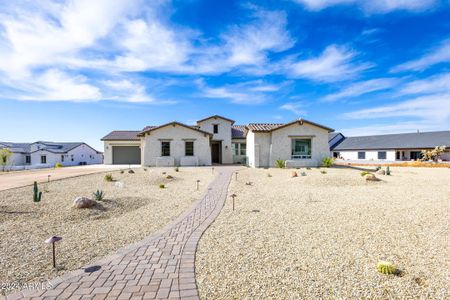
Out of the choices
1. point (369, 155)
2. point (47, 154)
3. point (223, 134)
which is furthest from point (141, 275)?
point (47, 154)

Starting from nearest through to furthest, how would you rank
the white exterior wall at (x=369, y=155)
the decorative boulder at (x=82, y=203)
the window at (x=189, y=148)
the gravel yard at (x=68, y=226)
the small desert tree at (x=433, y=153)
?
1. the gravel yard at (x=68, y=226)
2. the decorative boulder at (x=82, y=203)
3. the window at (x=189, y=148)
4. the small desert tree at (x=433, y=153)
5. the white exterior wall at (x=369, y=155)

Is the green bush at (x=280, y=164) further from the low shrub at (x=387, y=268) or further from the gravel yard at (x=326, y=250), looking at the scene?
the low shrub at (x=387, y=268)

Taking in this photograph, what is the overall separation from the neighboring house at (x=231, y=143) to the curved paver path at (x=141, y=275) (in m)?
18.0

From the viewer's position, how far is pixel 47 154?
3562 centimetres

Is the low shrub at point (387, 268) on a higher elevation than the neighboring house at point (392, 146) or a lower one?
lower

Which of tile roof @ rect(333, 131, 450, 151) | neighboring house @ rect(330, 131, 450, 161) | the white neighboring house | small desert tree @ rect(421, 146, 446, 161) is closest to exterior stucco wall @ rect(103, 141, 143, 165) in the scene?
the white neighboring house

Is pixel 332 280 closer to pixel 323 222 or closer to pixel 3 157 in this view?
pixel 323 222

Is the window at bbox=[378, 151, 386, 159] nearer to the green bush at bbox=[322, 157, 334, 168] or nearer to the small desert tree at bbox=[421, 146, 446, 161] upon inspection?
the small desert tree at bbox=[421, 146, 446, 161]

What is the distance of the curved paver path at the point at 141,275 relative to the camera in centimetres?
322

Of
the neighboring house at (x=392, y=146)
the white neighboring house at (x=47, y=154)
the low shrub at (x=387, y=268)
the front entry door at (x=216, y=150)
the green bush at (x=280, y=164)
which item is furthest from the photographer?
the white neighboring house at (x=47, y=154)

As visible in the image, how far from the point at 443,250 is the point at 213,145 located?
26.2 m

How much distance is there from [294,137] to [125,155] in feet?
71.3

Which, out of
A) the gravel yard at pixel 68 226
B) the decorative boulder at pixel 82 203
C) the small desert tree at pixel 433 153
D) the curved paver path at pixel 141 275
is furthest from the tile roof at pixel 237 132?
the curved paver path at pixel 141 275

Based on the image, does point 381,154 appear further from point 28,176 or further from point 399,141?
point 28,176
